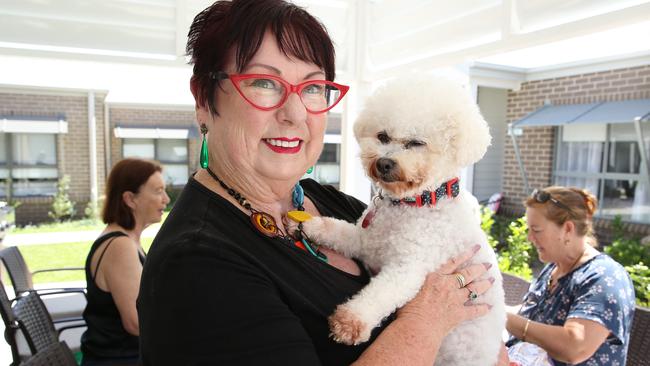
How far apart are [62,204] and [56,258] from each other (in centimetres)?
388

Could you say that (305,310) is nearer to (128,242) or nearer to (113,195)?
(128,242)

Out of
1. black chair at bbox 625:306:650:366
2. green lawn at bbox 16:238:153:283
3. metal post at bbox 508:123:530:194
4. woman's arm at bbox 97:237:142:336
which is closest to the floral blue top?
black chair at bbox 625:306:650:366

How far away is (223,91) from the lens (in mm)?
1244

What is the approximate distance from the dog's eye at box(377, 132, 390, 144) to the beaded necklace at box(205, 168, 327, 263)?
1.29 ft

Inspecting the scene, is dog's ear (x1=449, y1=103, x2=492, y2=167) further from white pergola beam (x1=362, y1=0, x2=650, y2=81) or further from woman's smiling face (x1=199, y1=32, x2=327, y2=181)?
A: white pergola beam (x1=362, y1=0, x2=650, y2=81)

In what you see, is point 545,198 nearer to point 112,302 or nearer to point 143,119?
point 112,302

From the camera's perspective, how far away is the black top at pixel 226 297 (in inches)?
36.8

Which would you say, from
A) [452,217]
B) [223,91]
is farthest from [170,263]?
[452,217]

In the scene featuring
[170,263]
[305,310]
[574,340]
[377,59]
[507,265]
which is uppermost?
[377,59]

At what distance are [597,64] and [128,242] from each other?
718 centimetres


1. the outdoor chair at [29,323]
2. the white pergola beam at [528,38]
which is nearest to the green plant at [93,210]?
the outdoor chair at [29,323]

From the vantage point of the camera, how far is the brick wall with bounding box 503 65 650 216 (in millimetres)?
6535

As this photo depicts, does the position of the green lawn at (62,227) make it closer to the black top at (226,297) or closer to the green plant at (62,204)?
the green plant at (62,204)

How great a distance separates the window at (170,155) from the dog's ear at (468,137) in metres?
12.2
